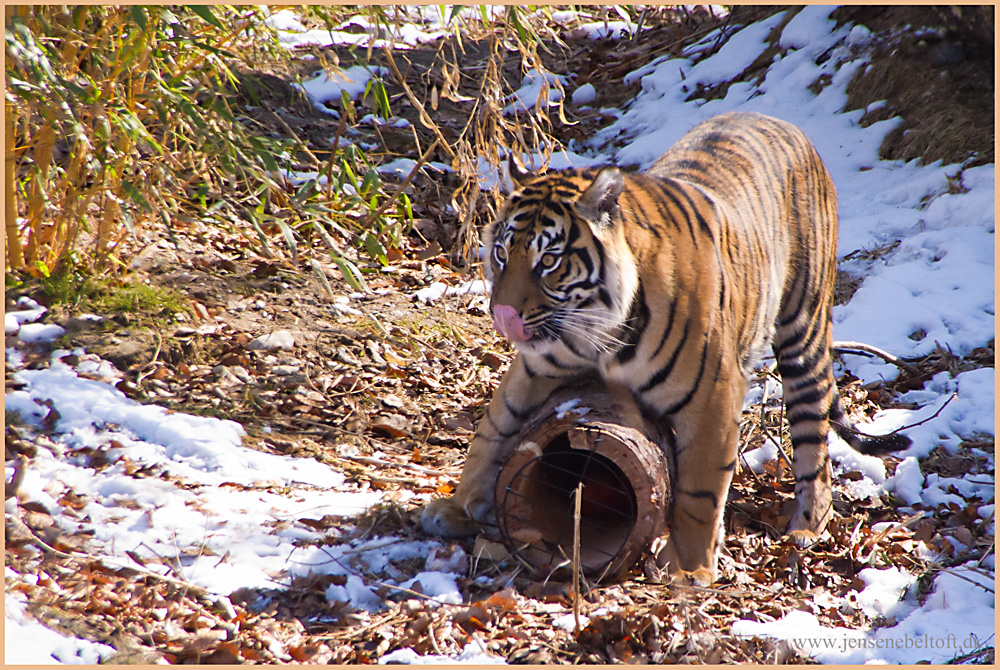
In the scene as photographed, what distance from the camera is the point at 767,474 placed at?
4090 mm

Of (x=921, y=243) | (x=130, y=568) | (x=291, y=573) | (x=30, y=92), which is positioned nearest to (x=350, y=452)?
(x=291, y=573)

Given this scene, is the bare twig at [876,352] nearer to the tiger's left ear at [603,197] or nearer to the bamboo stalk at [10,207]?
the tiger's left ear at [603,197]

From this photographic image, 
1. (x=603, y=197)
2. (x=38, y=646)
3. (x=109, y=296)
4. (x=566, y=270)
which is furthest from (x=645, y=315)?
(x=109, y=296)

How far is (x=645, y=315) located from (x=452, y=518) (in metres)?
1.12

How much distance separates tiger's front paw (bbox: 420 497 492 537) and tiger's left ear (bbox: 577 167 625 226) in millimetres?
1254

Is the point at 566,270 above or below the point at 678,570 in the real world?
above

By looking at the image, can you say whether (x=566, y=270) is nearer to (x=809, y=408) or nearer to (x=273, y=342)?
(x=809, y=408)

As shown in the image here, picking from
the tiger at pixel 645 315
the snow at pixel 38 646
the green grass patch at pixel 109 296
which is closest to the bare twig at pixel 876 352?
the tiger at pixel 645 315

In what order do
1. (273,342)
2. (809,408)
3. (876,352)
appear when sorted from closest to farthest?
1. (809,408)
2. (273,342)
3. (876,352)

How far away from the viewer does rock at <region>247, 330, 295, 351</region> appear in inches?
170

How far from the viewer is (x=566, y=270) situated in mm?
2889

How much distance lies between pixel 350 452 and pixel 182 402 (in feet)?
2.74

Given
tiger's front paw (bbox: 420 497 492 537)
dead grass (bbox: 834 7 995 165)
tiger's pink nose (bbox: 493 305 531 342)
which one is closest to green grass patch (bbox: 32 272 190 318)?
tiger's front paw (bbox: 420 497 492 537)

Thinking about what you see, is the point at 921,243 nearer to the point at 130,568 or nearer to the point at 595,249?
the point at 595,249
